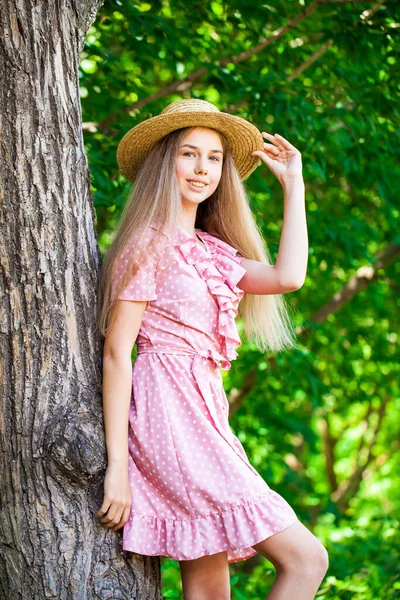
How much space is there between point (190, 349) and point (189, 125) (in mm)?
795

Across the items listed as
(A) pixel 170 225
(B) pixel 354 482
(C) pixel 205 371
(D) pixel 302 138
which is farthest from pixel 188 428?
(B) pixel 354 482

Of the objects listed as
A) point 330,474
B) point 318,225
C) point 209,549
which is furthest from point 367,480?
point 209,549

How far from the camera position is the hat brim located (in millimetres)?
2611

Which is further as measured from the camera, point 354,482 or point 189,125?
point 354,482

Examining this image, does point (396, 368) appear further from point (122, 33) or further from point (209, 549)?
point (209, 549)

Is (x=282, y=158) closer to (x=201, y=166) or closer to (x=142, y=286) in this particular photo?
(x=201, y=166)

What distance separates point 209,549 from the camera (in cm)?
230

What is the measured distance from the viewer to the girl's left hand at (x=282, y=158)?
107 inches

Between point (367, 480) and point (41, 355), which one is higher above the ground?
point (41, 355)

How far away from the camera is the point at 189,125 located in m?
2.64

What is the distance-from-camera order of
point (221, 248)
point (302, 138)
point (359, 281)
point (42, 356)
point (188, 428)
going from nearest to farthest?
point (42, 356) < point (188, 428) < point (221, 248) < point (302, 138) < point (359, 281)

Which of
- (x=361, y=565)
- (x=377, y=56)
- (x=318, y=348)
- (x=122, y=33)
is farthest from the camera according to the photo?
(x=318, y=348)

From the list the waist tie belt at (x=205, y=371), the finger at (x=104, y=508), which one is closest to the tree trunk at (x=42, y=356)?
the finger at (x=104, y=508)

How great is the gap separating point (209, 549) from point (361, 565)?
389 cm
